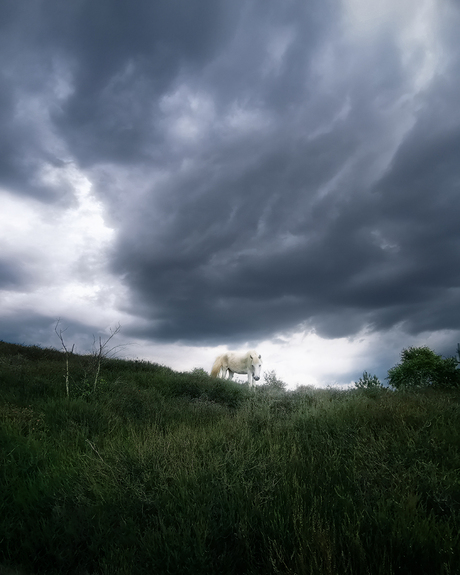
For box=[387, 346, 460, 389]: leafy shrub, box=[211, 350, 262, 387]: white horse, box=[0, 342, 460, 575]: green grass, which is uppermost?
box=[211, 350, 262, 387]: white horse

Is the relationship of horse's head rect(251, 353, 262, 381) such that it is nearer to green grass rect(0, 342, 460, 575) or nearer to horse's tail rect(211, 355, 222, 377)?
horse's tail rect(211, 355, 222, 377)

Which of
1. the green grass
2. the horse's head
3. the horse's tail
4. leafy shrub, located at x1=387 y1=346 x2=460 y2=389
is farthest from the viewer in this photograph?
the horse's tail

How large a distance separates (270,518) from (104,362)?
1418cm

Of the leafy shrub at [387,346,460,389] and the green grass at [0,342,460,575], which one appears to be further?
the leafy shrub at [387,346,460,389]

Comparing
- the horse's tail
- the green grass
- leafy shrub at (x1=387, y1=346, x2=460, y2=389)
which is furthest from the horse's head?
the green grass

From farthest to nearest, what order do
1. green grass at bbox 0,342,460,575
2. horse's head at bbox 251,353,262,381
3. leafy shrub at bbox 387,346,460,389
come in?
horse's head at bbox 251,353,262,381 → leafy shrub at bbox 387,346,460,389 → green grass at bbox 0,342,460,575

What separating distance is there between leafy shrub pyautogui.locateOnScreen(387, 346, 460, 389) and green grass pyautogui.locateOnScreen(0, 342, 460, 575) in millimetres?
5490

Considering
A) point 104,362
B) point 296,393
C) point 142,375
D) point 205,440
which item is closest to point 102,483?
point 205,440

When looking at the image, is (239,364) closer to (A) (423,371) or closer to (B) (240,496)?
(A) (423,371)

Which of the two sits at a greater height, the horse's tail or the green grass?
the horse's tail

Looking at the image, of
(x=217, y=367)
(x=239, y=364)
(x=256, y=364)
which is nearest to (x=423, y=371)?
(x=256, y=364)

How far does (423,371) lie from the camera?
43.0ft

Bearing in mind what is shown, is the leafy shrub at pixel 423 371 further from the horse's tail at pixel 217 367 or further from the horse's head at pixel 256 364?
the horse's tail at pixel 217 367

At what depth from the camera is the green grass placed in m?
3.32
